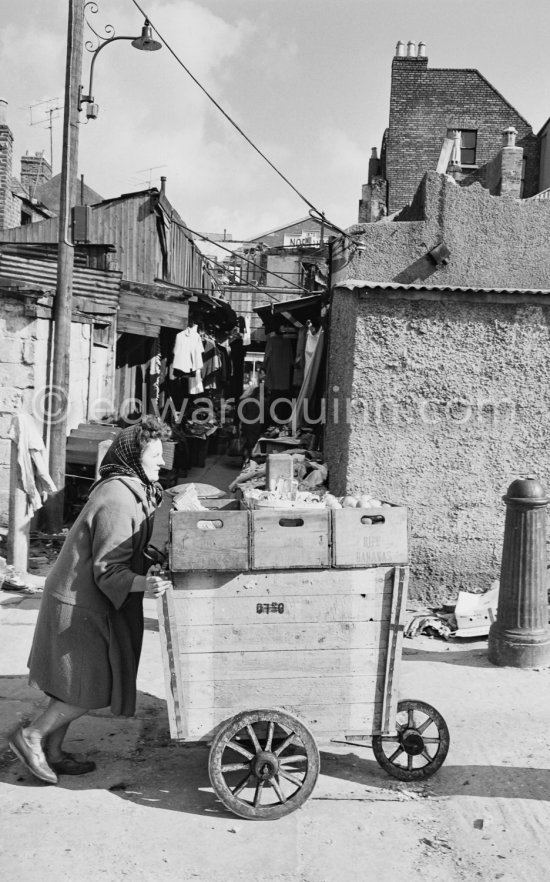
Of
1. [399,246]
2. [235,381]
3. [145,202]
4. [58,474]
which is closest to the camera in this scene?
[399,246]

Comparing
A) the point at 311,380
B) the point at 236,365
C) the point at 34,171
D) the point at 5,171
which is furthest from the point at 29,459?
the point at 34,171

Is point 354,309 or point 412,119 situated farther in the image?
point 412,119

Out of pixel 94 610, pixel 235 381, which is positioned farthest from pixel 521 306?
pixel 235 381

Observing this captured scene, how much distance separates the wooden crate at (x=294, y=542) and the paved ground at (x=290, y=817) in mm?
1135

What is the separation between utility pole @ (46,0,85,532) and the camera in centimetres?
942

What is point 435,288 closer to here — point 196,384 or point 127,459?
point 127,459

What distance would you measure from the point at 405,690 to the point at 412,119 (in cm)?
2755

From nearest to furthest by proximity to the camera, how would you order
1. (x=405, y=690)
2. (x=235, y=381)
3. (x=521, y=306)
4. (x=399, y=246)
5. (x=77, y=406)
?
(x=405, y=690) < (x=521, y=306) < (x=399, y=246) < (x=77, y=406) < (x=235, y=381)

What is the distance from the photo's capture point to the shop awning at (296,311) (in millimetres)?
11773

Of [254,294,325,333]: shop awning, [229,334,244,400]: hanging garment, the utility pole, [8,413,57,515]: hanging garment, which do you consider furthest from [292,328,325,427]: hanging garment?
[229,334,244,400]: hanging garment

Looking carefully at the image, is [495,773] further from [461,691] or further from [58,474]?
[58,474]

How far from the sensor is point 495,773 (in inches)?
158

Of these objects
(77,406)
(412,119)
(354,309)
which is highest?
(412,119)

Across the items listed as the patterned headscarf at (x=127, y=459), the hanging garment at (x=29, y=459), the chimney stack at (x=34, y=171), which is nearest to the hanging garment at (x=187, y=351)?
the hanging garment at (x=29, y=459)
